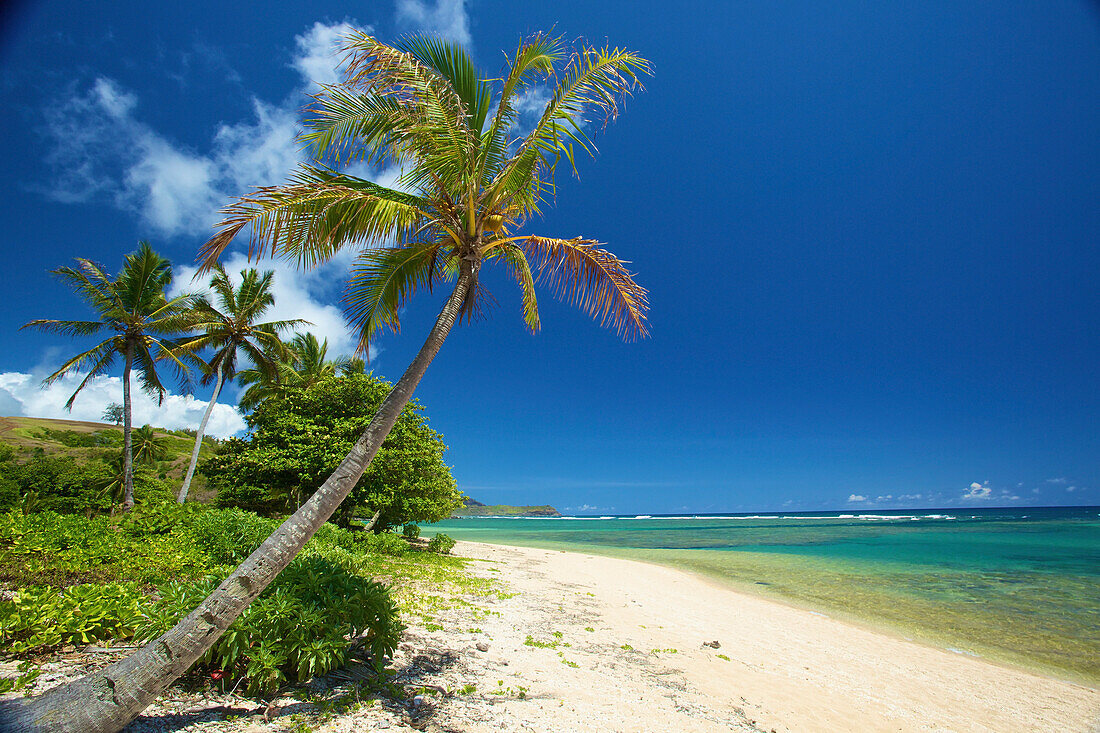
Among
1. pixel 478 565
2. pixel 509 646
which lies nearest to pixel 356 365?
pixel 478 565

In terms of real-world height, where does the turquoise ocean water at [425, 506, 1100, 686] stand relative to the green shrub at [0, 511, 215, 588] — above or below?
below

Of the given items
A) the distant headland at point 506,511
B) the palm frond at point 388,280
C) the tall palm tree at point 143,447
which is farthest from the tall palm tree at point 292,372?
the distant headland at point 506,511

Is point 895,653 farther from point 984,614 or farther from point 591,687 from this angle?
point 591,687

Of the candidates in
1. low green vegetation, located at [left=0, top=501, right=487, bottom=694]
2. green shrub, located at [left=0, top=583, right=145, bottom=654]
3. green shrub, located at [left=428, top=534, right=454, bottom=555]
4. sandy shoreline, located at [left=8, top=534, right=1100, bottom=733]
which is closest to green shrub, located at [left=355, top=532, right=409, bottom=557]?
green shrub, located at [left=428, top=534, right=454, bottom=555]

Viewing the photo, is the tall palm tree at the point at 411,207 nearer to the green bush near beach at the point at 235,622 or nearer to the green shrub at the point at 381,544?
the green bush near beach at the point at 235,622

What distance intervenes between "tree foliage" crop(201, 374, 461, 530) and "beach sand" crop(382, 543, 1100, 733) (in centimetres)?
580

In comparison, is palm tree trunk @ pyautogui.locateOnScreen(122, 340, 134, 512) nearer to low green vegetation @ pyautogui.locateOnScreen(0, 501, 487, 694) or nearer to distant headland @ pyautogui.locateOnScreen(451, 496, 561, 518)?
low green vegetation @ pyautogui.locateOnScreen(0, 501, 487, 694)

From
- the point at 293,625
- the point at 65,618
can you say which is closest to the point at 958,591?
the point at 293,625

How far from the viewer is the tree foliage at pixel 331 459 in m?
13.0

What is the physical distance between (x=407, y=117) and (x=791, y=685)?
8.31 meters

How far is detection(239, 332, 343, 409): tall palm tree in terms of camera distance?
64.6 ft

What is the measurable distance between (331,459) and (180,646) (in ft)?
33.1

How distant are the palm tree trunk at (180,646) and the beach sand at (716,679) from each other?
1211 millimetres

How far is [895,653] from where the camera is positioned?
8102 millimetres
